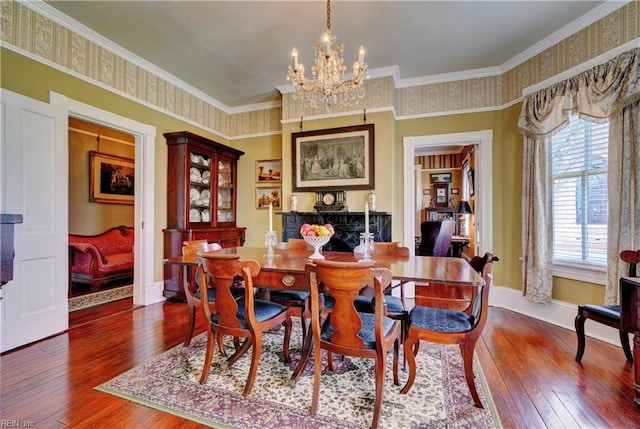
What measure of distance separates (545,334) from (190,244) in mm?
3449

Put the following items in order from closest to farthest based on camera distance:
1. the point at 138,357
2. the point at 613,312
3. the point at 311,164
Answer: the point at 613,312
the point at 138,357
the point at 311,164

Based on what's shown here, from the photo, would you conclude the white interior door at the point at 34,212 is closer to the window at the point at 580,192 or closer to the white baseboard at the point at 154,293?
the white baseboard at the point at 154,293

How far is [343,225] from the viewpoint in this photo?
4.06 metres

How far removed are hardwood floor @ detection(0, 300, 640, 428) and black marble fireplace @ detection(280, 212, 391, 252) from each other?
1619mm

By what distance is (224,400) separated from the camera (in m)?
1.75

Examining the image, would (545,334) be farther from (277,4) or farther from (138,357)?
(277,4)

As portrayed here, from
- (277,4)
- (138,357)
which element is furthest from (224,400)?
(277,4)

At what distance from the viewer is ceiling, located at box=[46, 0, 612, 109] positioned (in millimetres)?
2703

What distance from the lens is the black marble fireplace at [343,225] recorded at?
12.8ft

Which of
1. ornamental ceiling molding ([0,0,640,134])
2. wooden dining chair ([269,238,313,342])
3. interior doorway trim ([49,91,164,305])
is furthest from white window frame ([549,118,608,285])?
interior doorway trim ([49,91,164,305])

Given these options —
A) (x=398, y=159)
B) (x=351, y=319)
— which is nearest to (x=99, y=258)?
(x=351, y=319)

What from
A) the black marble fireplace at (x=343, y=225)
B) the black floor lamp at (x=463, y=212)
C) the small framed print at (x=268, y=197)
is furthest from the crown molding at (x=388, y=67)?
the black floor lamp at (x=463, y=212)

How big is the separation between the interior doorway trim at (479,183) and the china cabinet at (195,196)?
2758mm

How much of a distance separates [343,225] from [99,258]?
138 inches
